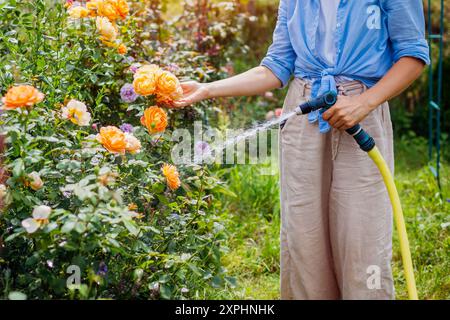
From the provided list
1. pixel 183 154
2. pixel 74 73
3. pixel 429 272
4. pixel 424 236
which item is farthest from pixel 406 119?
pixel 74 73

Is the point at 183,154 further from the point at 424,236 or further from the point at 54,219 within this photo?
the point at 424,236

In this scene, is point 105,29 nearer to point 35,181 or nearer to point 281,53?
point 281,53

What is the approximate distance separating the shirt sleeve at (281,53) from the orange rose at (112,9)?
542 mm

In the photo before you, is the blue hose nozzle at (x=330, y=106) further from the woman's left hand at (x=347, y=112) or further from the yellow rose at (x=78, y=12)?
the yellow rose at (x=78, y=12)

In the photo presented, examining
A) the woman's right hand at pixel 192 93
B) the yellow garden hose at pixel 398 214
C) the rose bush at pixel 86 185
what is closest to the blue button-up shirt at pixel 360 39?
the yellow garden hose at pixel 398 214

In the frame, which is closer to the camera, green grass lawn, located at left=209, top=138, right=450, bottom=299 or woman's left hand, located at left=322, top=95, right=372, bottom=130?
woman's left hand, located at left=322, top=95, right=372, bottom=130

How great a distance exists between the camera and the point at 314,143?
217cm

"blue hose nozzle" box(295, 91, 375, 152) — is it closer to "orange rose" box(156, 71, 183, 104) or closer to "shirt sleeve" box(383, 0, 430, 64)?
"shirt sleeve" box(383, 0, 430, 64)

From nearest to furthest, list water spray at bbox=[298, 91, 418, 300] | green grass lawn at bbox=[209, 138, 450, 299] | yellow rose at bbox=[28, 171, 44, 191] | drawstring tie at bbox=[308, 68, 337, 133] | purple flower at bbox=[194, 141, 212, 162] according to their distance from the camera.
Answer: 1. yellow rose at bbox=[28, 171, 44, 191]
2. water spray at bbox=[298, 91, 418, 300]
3. drawstring tie at bbox=[308, 68, 337, 133]
4. purple flower at bbox=[194, 141, 212, 162]
5. green grass lawn at bbox=[209, 138, 450, 299]

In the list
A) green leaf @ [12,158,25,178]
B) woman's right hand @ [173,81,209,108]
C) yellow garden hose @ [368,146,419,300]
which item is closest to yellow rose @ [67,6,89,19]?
Result: woman's right hand @ [173,81,209,108]

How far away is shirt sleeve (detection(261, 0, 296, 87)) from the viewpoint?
2.28m

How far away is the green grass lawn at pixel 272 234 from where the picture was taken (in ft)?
10.2

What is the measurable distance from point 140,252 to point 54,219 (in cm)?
28

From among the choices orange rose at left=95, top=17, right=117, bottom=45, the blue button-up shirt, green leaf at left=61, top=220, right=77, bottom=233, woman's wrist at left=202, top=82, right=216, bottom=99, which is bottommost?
green leaf at left=61, top=220, right=77, bottom=233
